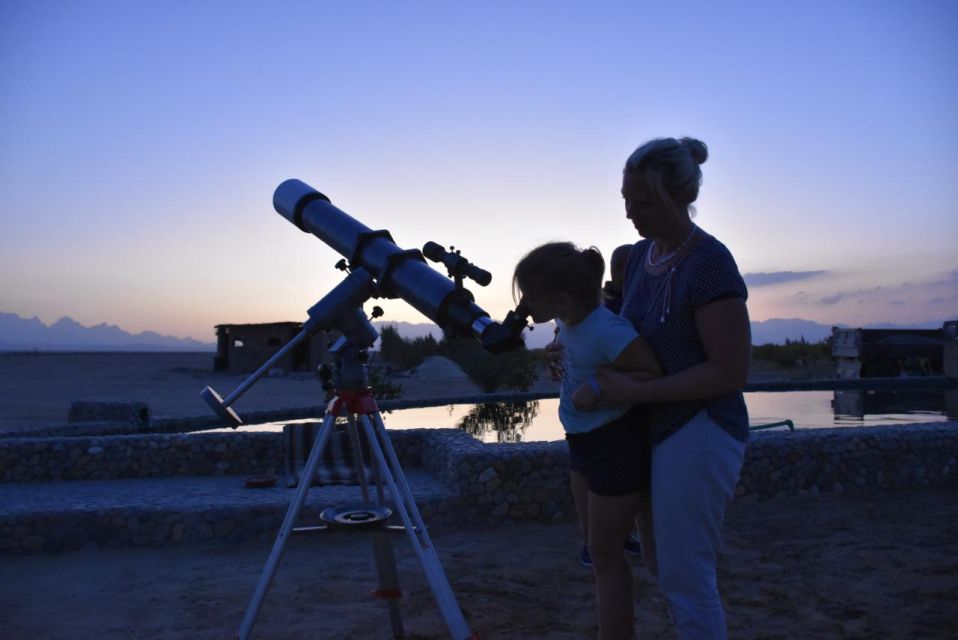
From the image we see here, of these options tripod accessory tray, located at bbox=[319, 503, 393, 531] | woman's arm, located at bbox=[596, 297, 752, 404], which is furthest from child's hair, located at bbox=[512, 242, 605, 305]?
tripod accessory tray, located at bbox=[319, 503, 393, 531]

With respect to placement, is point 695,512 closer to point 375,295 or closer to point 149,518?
point 375,295

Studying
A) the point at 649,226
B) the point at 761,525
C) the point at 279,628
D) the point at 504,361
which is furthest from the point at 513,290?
the point at 504,361

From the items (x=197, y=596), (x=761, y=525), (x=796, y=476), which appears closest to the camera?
(x=197, y=596)

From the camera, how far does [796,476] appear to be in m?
6.78

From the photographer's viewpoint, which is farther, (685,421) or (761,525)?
(761,525)

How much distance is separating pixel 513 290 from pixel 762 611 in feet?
9.23

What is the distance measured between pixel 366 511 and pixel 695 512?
1729 mm

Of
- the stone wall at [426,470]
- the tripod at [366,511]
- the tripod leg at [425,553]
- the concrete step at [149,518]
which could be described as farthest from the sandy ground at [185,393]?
the tripod leg at [425,553]

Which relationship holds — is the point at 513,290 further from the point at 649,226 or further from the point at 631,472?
the point at 631,472

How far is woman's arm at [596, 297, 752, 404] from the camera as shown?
6.49ft

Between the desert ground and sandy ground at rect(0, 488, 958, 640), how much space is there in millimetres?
13

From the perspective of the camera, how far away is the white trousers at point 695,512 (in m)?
2.00

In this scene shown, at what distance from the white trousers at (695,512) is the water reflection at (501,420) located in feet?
31.3

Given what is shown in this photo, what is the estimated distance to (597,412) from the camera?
2.21 m
